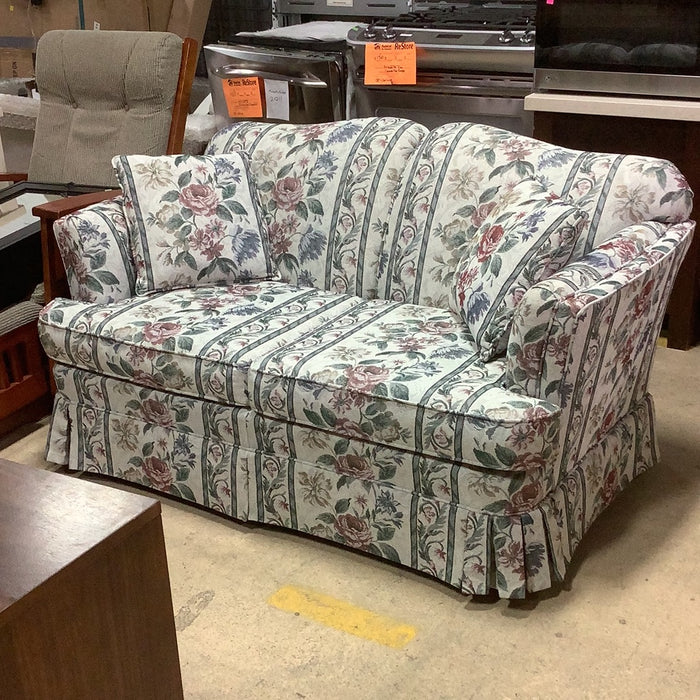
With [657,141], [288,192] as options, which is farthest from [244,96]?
[657,141]

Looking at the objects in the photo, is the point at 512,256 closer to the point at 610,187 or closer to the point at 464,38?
the point at 610,187

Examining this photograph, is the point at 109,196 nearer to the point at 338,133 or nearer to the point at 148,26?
the point at 338,133

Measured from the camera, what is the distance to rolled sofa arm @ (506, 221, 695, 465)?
5.43 ft

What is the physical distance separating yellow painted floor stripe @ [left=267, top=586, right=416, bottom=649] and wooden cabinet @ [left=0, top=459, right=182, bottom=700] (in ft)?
1.39

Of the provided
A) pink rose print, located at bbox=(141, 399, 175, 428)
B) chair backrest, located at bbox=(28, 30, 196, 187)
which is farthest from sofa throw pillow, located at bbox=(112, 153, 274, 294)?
chair backrest, located at bbox=(28, 30, 196, 187)

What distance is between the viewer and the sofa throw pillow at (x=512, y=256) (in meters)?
1.84

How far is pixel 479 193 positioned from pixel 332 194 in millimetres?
410

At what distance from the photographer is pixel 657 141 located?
2887 millimetres

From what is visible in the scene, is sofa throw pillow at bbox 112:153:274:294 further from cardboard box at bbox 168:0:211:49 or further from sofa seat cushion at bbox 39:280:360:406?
cardboard box at bbox 168:0:211:49

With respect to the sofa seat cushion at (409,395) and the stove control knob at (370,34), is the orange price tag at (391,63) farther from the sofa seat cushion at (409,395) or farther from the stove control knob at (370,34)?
the sofa seat cushion at (409,395)

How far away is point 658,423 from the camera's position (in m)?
2.49

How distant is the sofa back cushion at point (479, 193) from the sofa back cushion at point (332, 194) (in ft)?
0.15

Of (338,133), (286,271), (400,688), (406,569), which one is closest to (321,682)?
(400,688)

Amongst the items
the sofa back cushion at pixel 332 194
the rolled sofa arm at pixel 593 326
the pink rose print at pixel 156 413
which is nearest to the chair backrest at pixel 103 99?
the sofa back cushion at pixel 332 194
